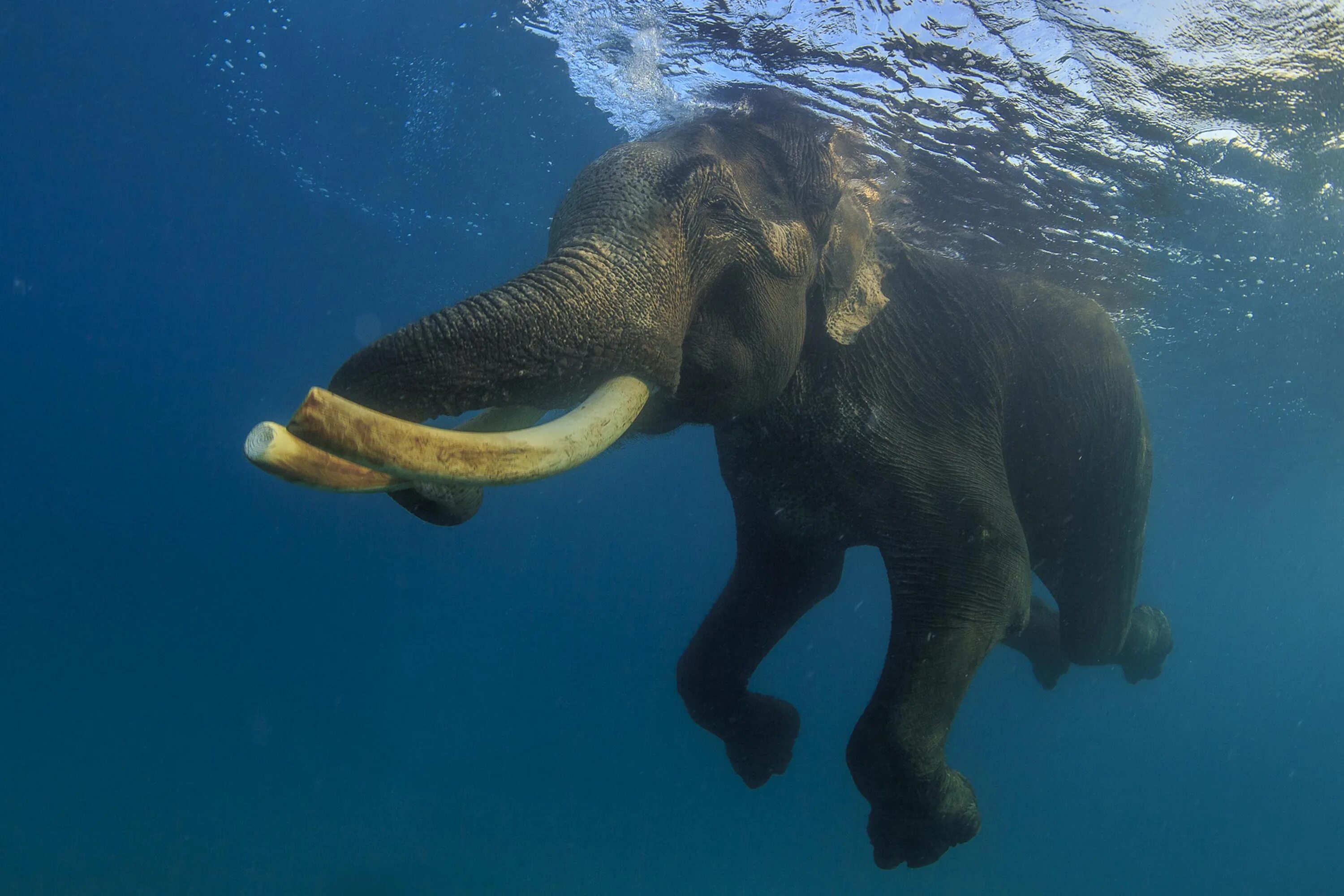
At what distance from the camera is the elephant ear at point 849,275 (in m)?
3.13

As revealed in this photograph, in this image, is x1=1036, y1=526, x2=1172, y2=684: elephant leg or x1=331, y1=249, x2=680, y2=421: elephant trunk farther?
x1=1036, y1=526, x2=1172, y2=684: elephant leg

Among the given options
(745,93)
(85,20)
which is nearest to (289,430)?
(745,93)

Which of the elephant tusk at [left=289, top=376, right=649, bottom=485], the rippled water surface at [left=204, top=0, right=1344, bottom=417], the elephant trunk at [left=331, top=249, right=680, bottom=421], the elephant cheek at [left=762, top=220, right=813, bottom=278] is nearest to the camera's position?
the elephant tusk at [left=289, top=376, right=649, bottom=485]

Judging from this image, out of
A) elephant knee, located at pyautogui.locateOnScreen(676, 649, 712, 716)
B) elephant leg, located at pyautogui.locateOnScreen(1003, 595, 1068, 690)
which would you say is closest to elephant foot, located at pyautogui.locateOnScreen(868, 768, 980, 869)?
elephant knee, located at pyautogui.locateOnScreen(676, 649, 712, 716)

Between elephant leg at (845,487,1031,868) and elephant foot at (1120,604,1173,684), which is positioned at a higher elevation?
elephant leg at (845,487,1031,868)

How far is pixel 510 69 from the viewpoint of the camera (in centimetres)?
1226

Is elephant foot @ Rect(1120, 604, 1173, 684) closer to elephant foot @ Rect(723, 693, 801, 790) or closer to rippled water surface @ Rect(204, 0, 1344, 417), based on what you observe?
elephant foot @ Rect(723, 693, 801, 790)

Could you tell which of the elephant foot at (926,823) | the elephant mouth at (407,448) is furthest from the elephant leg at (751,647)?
the elephant mouth at (407,448)

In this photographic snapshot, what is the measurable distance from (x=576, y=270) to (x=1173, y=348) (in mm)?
15997

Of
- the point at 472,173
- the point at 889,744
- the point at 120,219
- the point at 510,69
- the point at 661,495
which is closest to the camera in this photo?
the point at 889,744

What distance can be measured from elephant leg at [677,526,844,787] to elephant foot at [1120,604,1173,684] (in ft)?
9.55

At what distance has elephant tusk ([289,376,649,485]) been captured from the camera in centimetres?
129

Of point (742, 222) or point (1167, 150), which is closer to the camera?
point (742, 222)

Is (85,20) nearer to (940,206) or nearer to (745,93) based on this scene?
(745,93)
